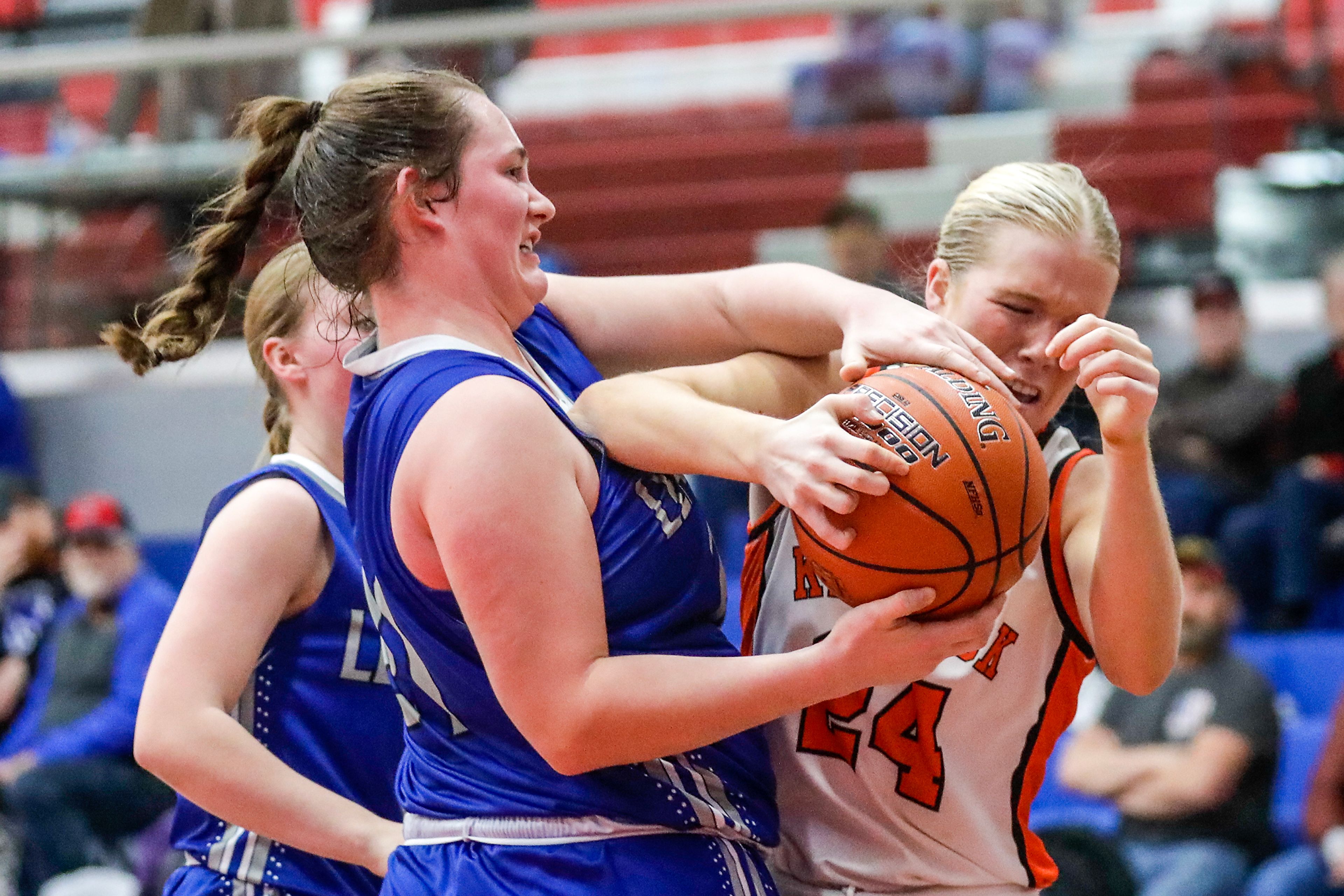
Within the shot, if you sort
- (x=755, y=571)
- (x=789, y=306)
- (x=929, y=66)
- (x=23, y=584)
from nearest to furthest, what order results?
(x=789, y=306) < (x=755, y=571) < (x=23, y=584) < (x=929, y=66)

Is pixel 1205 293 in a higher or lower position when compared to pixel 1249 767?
higher

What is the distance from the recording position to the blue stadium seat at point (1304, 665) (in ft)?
18.7

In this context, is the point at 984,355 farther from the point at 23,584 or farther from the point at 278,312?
the point at 23,584

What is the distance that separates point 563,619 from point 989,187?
88 cm

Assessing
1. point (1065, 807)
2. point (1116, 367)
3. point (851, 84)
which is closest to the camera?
point (1116, 367)

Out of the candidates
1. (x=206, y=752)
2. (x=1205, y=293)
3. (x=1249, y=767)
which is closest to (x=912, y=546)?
(x=206, y=752)

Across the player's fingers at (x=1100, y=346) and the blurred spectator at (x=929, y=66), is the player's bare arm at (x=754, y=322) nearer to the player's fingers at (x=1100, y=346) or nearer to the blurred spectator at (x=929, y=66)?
the player's fingers at (x=1100, y=346)

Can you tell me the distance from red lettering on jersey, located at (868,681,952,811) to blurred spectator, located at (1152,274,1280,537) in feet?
14.3

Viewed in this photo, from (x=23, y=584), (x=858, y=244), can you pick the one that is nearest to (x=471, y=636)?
(x=858, y=244)

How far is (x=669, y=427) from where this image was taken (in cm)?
183

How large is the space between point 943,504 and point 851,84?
6.90 meters

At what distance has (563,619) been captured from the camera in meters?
1.71

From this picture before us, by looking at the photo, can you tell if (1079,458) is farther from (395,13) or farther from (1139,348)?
(395,13)

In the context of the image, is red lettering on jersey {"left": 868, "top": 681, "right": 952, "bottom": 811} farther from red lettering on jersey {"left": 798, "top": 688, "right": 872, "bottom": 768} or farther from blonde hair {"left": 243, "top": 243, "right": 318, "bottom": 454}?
blonde hair {"left": 243, "top": 243, "right": 318, "bottom": 454}
